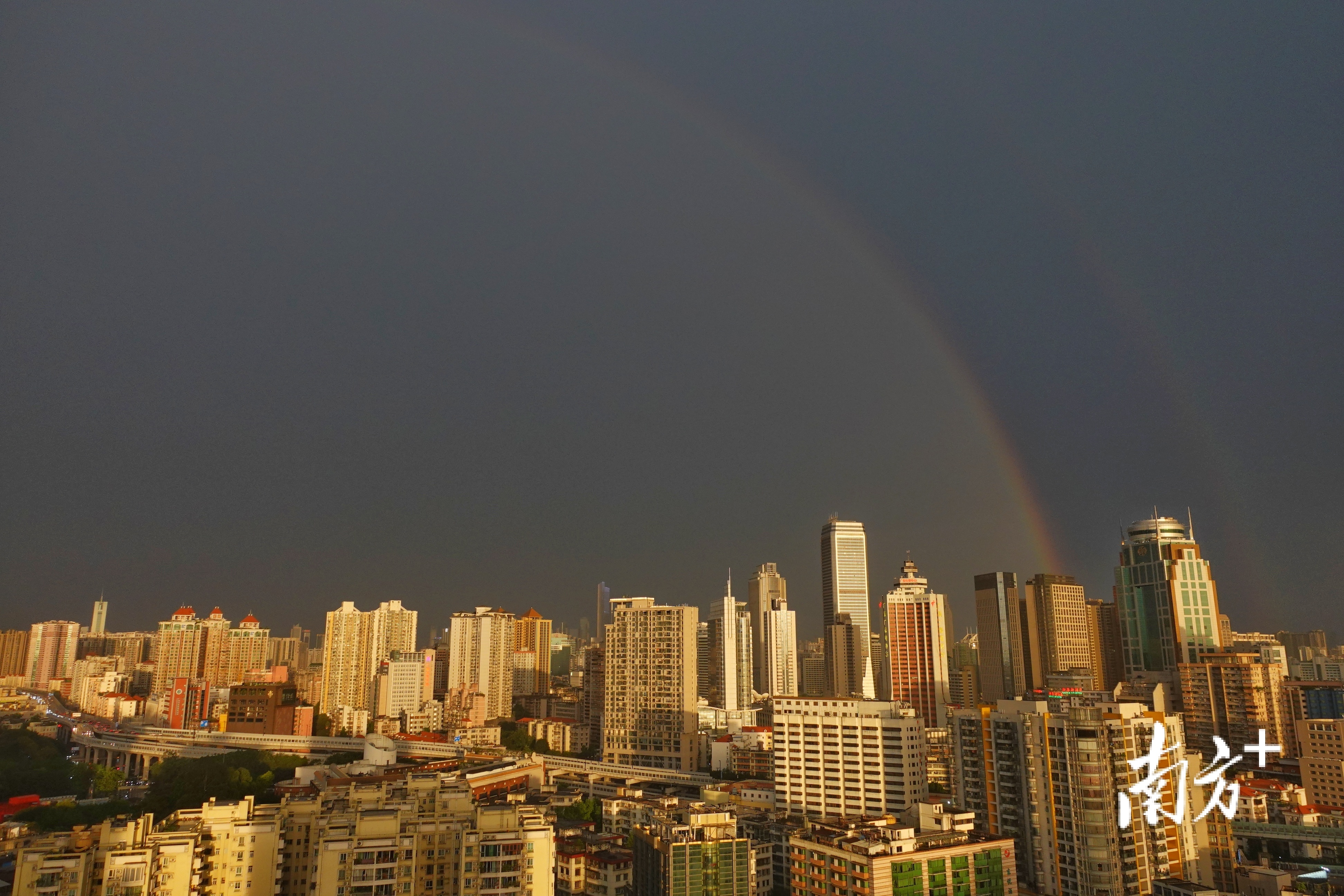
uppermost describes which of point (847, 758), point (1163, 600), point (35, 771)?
point (1163, 600)

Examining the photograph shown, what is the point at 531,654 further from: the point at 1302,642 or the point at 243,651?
the point at 1302,642

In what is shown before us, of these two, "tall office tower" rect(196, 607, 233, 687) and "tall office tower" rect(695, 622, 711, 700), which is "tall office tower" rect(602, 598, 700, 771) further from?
"tall office tower" rect(196, 607, 233, 687)

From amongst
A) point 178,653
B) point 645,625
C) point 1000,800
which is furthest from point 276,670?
point 1000,800

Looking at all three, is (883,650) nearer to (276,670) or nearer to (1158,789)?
(276,670)

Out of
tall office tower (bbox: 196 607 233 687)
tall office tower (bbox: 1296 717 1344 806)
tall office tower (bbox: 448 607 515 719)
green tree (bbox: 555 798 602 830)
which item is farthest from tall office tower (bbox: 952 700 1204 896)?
tall office tower (bbox: 196 607 233 687)

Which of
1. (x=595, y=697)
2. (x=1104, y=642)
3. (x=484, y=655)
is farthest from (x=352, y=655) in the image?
(x=1104, y=642)
